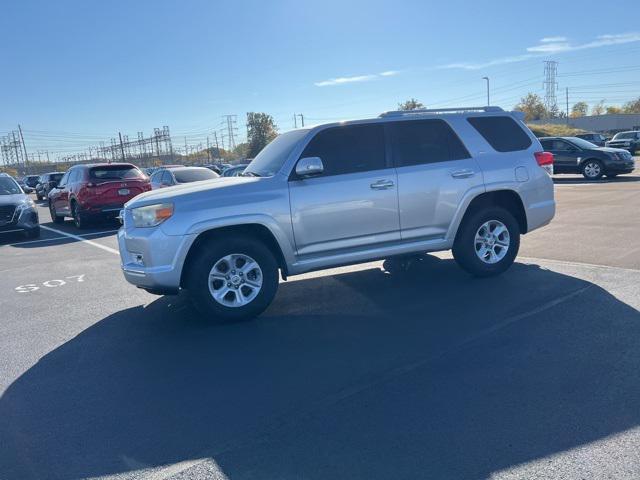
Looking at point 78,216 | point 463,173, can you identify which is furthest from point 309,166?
point 78,216

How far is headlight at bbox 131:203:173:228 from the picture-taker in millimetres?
5363

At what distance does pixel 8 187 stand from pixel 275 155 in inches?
410

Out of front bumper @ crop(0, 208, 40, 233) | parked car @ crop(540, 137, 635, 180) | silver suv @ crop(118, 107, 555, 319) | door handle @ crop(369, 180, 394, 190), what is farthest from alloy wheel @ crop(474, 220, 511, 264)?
parked car @ crop(540, 137, 635, 180)

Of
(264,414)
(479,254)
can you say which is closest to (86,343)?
(264,414)

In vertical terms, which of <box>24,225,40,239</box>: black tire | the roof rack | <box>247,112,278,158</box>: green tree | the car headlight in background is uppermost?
<box>247,112,278,158</box>: green tree

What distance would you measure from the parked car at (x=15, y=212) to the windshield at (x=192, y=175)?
3.68m

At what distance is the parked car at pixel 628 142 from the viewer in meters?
33.8

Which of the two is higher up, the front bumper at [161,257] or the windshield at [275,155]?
the windshield at [275,155]

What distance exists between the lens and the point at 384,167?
6.20 m

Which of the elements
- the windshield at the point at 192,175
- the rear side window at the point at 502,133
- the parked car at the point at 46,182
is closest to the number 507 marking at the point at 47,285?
the rear side window at the point at 502,133

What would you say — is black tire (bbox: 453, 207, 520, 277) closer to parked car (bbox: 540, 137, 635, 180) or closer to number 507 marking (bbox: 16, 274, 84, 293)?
number 507 marking (bbox: 16, 274, 84, 293)

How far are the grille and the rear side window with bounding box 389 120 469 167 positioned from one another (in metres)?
10.6

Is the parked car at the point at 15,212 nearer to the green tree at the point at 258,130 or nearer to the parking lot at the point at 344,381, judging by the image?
the parking lot at the point at 344,381

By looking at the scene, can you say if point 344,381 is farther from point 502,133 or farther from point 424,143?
point 502,133
